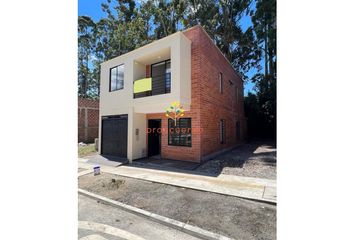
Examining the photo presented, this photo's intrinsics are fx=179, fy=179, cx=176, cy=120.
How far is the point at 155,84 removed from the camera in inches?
387

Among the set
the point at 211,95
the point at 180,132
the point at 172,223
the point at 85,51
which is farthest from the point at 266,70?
the point at 85,51

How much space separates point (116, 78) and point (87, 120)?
7.87 meters

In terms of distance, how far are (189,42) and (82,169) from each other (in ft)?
25.7

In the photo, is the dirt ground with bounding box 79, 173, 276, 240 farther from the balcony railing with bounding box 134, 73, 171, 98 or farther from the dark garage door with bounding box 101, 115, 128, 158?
the balcony railing with bounding box 134, 73, 171, 98

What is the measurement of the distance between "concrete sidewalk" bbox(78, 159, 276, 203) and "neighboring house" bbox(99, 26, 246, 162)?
7.15 ft

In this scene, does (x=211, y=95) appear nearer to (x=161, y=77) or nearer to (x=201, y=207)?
(x=161, y=77)

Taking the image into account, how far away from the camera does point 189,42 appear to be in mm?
8883

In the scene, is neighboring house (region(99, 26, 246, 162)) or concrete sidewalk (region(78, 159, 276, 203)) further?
neighboring house (region(99, 26, 246, 162))

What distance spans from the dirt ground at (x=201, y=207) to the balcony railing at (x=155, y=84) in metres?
4.95

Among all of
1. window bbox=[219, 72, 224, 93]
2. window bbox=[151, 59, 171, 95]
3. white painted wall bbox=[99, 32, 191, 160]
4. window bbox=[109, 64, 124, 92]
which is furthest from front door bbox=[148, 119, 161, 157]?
window bbox=[219, 72, 224, 93]

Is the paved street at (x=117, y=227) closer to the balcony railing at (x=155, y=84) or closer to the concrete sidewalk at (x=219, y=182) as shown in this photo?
the concrete sidewalk at (x=219, y=182)

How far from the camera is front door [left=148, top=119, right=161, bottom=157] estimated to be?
34.6 ft
